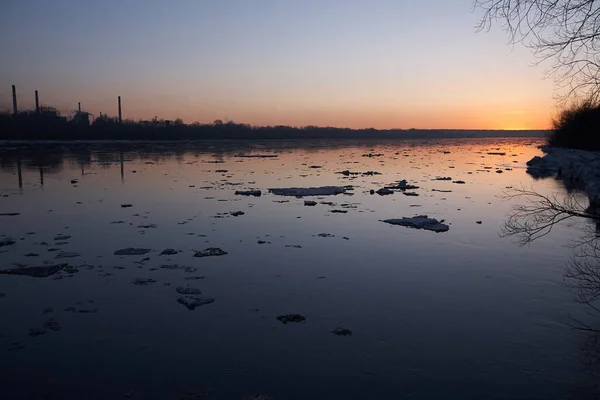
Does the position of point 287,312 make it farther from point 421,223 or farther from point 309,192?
point 309,192

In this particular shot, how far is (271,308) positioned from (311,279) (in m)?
1.22

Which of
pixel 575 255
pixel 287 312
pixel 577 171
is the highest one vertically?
pixel 577 171

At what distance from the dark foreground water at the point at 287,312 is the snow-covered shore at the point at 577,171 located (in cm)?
399

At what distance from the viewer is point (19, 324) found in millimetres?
5035

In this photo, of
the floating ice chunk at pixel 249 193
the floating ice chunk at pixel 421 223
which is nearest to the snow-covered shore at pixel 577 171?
the floating ice chunk at pixel 421 223

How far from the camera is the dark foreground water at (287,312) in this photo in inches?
155

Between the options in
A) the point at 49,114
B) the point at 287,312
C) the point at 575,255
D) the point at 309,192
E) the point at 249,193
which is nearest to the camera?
the point at 287,312

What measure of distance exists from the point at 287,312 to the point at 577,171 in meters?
21.3

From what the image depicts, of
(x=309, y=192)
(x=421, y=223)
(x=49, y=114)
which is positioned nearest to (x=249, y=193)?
(x=309, y=192)

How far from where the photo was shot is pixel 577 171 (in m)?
21.5

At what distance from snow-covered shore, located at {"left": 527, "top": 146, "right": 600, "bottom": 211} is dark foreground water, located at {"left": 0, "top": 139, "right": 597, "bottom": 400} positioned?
399 cm

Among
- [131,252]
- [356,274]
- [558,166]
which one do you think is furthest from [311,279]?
[558,166]

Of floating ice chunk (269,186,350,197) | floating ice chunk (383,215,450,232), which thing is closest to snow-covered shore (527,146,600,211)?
floating ice chunk (383,215,450,232)

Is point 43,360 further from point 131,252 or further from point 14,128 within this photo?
point 14,128
